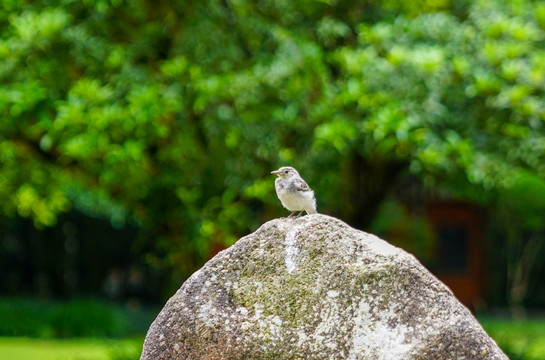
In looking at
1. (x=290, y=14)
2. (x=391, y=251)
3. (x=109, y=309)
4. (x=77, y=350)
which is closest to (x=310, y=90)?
(x=290, y=14)

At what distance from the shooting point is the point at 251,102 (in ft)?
27.4

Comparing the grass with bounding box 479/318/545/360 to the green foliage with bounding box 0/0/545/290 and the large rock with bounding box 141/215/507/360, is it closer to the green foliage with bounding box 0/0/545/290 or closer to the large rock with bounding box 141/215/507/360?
the green foliage with bounding box 0/0/545/290

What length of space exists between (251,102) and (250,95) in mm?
67

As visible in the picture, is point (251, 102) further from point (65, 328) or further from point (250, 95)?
point (65, 328)

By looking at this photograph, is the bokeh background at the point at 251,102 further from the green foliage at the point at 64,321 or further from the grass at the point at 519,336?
the green foliage at the point at 64,321

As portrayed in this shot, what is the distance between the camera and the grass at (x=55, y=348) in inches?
563

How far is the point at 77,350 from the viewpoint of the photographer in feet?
50.4

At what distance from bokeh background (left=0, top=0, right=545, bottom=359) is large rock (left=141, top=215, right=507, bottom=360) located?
243 centimetres

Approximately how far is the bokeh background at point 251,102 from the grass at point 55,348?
4.37m

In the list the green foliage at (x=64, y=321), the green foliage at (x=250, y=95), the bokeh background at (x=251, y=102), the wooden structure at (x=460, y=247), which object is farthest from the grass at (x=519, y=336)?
the green foliage at (x=64, y=321)

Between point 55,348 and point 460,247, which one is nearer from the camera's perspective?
point 55,348

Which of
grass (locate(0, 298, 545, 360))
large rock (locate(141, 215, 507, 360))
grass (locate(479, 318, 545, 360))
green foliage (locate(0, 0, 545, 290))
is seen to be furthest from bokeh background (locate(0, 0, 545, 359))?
grass (locate(0, 298, 545, 360))

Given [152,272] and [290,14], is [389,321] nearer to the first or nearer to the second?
[290,14]

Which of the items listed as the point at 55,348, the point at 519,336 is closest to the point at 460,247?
the point at 519,336
